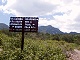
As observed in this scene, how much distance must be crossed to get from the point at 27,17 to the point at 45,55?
3025 millimetres

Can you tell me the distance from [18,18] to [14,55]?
2.82 meters

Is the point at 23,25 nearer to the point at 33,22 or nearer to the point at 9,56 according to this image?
the point at 33,22

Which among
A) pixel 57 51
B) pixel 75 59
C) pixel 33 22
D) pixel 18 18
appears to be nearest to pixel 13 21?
pixel 18 18

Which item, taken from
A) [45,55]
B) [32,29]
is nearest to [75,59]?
[45,55]

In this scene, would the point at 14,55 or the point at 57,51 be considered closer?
the point at 14,55

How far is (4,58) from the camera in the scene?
14.7 m

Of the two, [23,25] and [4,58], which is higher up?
[23,25]

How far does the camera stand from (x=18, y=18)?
16.0 m

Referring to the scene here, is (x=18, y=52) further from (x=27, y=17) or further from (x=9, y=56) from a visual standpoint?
(x=27, y=17)

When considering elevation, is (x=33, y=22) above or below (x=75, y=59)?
above

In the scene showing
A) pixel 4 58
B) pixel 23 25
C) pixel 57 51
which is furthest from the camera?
pixel 57 51

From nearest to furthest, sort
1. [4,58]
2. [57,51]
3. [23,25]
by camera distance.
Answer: [4,58] < [23,25] < [57,51]

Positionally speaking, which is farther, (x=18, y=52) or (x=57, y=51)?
(x=57, y=51)

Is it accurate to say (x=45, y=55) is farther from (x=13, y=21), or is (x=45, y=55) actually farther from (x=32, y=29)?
(x=13, y=21)
